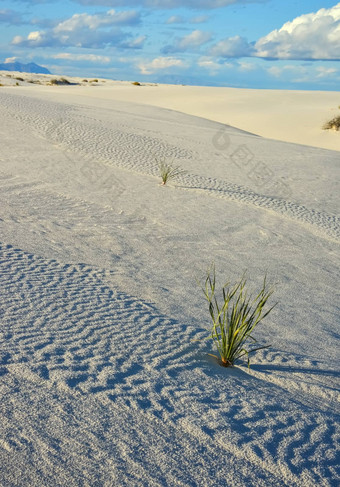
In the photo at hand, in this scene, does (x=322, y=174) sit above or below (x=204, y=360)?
above

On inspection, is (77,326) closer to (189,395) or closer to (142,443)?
(189,395)

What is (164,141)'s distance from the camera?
13414 millimetres

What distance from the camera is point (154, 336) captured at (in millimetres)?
3781

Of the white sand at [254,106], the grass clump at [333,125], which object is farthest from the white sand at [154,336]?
the grass clump at [333,125]

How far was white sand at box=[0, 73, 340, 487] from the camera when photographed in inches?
98.3

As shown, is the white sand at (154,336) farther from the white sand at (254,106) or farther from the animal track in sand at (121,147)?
the white sand at (254,106)

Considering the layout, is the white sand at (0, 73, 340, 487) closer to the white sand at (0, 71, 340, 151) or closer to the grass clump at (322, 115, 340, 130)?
the white sand at (0, 71, 340, 151)

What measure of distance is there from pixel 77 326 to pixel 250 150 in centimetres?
1117

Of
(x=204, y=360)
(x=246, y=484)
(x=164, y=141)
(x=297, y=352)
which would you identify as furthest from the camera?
(x=164, y=141)

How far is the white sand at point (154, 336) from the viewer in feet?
8.20

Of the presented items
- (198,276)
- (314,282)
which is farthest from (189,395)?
(314,282)

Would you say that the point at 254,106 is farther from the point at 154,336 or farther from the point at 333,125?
the point at 154,336

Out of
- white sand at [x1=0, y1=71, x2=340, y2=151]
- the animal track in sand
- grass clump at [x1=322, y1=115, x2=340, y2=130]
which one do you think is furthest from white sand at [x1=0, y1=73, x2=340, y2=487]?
grass clump at [x1=322, y1=115, x2=340, y2=130]

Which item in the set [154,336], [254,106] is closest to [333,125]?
[254,106]
